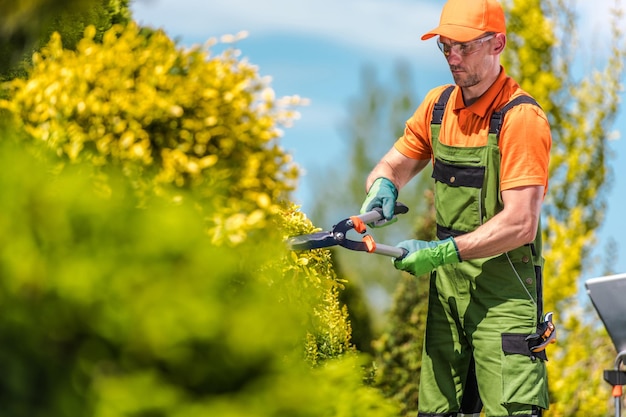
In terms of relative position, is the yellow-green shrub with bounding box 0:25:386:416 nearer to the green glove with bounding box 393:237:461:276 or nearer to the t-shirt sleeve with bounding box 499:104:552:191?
the green glove with bounding box 393:237:461:276

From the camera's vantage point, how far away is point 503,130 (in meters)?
3.51

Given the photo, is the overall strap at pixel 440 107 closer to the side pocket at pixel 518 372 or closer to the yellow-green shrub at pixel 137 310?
the side pocket at pixel 518 372

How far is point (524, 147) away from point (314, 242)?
86cm

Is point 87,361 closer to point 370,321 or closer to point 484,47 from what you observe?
point 484,47

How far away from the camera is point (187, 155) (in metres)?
4.08

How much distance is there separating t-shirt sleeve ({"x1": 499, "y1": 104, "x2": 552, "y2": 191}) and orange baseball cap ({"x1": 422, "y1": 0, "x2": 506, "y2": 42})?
331 millimetres

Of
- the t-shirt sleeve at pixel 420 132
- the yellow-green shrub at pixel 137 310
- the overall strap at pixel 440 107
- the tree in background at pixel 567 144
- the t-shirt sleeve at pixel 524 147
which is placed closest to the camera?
the yellow-green shrub at pixel 137 310

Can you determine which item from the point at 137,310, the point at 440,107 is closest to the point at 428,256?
the point at 440,107

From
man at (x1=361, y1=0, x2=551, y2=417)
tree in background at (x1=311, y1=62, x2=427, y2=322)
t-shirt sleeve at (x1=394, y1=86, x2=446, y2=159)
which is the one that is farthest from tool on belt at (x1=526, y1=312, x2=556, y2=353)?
tree in background at (x1=311, y1=62, x2=427, y2=322)

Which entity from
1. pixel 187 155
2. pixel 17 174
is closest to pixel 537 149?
pixel 187 155

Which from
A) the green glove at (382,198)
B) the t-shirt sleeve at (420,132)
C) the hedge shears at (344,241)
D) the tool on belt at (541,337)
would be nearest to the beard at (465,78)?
the t-shirt sleeve at (420,132)

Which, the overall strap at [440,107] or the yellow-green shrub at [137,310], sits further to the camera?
the overall strap at [440,107]

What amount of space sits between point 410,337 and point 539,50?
429 centimetres

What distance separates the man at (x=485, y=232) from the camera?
3.43m
